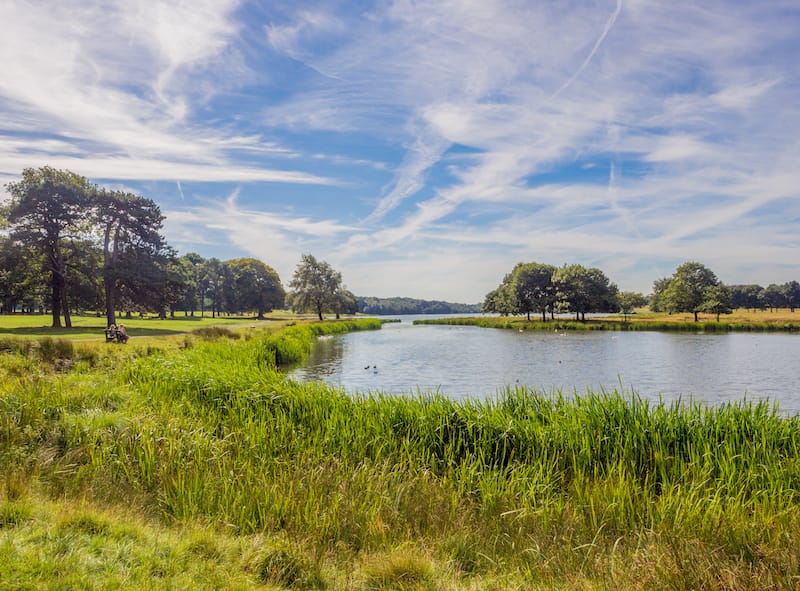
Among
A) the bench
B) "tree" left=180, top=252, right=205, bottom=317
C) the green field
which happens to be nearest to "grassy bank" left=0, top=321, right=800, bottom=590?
the bench

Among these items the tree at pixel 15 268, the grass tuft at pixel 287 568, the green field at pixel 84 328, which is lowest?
the grass tuft at pixel 287 568

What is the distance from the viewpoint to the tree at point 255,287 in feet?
313

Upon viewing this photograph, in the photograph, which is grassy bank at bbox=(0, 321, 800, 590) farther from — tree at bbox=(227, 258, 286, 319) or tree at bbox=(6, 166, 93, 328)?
tree at bbox=(227, 258, 286, 319)

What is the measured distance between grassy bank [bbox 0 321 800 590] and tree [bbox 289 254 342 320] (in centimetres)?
7502

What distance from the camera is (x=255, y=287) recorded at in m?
96.1

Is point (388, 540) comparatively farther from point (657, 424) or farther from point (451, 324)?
point (451, 324)

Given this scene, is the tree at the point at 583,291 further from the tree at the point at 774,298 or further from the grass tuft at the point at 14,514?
the tree at the point at 774,298

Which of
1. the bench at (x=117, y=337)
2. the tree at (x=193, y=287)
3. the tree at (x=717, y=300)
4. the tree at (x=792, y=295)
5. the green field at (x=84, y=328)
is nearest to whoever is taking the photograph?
the bench at (x=117, y=337)

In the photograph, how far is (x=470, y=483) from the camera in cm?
711

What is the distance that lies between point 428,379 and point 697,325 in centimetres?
5958

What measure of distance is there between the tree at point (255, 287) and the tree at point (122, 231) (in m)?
47.4

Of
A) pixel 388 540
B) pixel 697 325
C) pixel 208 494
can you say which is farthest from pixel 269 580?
pixel 697 325

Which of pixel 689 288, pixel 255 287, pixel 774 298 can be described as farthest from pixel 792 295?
pixel 255 287

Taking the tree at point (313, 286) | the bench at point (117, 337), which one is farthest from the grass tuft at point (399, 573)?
the tree at point (313, 286)
